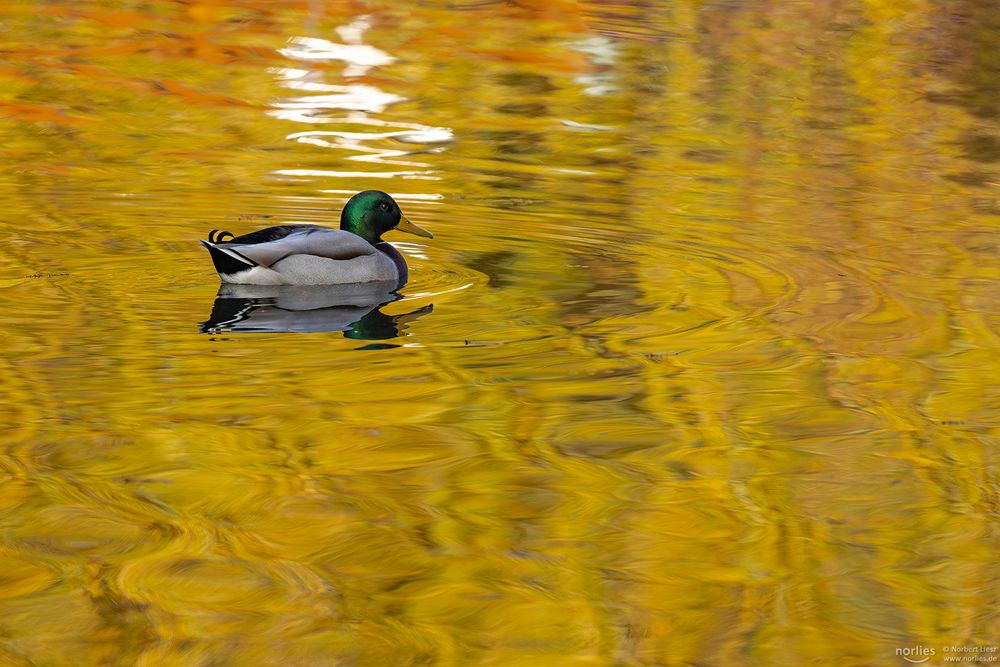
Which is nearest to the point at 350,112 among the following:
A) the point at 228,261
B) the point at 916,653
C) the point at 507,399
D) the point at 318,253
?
the point at 318,253

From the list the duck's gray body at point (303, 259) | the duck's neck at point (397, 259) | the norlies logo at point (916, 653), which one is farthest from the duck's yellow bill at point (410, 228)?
the norlies logo at point (916, 653)

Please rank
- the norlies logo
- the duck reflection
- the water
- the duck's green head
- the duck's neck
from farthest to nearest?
the duck's green head → the duck's neck → the duck reflection → the water → the norlies logo

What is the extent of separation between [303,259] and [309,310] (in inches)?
16.6

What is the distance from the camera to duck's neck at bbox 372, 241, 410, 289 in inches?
376

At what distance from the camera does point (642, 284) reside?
9.37 meters

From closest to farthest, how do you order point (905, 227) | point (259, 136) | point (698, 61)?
point (905, 227), point (259, 136), point (698, 61)

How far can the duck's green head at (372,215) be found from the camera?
32.9 feet

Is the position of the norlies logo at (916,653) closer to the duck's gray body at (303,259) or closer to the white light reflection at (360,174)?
the duck's gray body at (303,259)

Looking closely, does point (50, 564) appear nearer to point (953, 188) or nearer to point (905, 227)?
point (905, 227)

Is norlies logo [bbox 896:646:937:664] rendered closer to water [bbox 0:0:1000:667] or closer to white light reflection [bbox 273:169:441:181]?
water [bbox 0:0:1000:667]

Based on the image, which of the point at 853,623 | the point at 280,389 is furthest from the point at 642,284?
the point at 853,623

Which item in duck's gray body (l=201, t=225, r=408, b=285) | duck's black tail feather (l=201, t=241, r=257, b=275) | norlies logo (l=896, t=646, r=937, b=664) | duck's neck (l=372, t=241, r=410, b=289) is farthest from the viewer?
duck's neck (l=372, t=241, r=410, b=289)

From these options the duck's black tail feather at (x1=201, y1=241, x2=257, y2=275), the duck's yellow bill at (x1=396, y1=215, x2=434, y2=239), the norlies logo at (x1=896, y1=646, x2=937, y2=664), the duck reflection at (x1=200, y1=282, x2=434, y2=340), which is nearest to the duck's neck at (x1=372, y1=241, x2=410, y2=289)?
the duck reflection at (x1=200, y1=282, x2=434, y2=340)

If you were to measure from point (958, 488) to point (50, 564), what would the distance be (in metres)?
3.36
